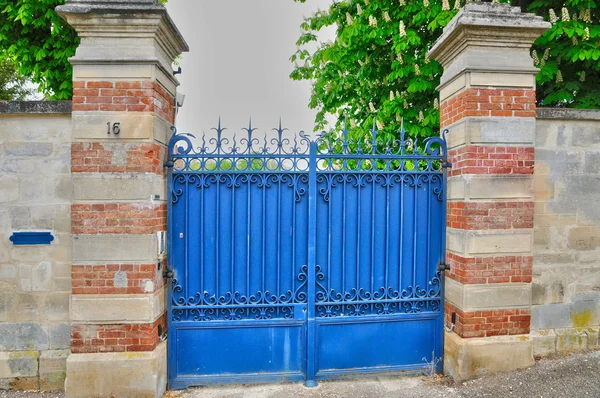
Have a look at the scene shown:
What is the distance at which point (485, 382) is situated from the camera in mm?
3797

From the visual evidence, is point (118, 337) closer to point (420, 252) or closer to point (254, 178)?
point (254, 178)

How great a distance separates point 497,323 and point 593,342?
4.32ft

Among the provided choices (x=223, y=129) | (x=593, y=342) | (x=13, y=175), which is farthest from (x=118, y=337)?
(x=593, y=342)

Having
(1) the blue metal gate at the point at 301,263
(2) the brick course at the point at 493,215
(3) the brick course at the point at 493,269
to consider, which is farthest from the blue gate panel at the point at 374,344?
(2) the brick course at the point at 493,215

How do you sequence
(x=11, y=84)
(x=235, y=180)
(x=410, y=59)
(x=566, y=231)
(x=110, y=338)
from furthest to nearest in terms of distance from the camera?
(x=11, y=84), (x=410, y=59), (x=566, y=231), (x=235, y=180), (x=110, y=338)

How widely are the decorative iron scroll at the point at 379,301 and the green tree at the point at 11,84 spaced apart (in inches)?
532

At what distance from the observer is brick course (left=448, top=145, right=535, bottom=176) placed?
3871 mm

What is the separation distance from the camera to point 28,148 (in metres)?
3.77

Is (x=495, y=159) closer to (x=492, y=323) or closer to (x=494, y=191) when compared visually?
(x=494, y=191)

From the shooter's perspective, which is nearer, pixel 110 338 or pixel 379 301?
pixel 110 338

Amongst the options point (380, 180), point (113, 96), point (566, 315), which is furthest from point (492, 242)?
point (113, 96)

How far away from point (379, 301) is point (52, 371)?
128 inches

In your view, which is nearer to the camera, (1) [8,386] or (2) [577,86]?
(1) [8,386]

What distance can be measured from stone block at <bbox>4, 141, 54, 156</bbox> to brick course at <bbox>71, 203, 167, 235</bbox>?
0.68 m
